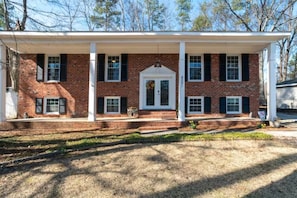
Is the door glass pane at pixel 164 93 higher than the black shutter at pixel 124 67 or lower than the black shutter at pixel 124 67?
lower

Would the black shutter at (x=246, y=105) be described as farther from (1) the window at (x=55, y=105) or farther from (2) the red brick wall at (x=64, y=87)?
(1) the window at (x=55, y=105)

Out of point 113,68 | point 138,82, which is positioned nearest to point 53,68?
point 113,68

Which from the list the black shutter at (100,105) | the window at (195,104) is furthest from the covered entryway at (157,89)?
the black shutter at (100,105)

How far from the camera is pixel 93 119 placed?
30.1 ft

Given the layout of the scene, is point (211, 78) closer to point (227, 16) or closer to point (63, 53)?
point (63, 53)

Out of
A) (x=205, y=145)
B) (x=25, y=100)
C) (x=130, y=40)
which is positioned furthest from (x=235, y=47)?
(x=25, y=100)

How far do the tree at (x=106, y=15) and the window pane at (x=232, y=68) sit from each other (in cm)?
1309

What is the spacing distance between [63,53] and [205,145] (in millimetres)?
9475

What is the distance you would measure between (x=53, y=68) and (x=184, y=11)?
15.6m

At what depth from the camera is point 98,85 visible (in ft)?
38.8

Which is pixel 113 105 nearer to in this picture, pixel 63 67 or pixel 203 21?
pixel 63 67

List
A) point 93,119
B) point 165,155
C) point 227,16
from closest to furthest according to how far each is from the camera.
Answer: point 165,155, point 93,119, point 227,16

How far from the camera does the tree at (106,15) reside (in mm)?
19991

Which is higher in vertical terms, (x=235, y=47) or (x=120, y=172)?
(x=235, y=47)
